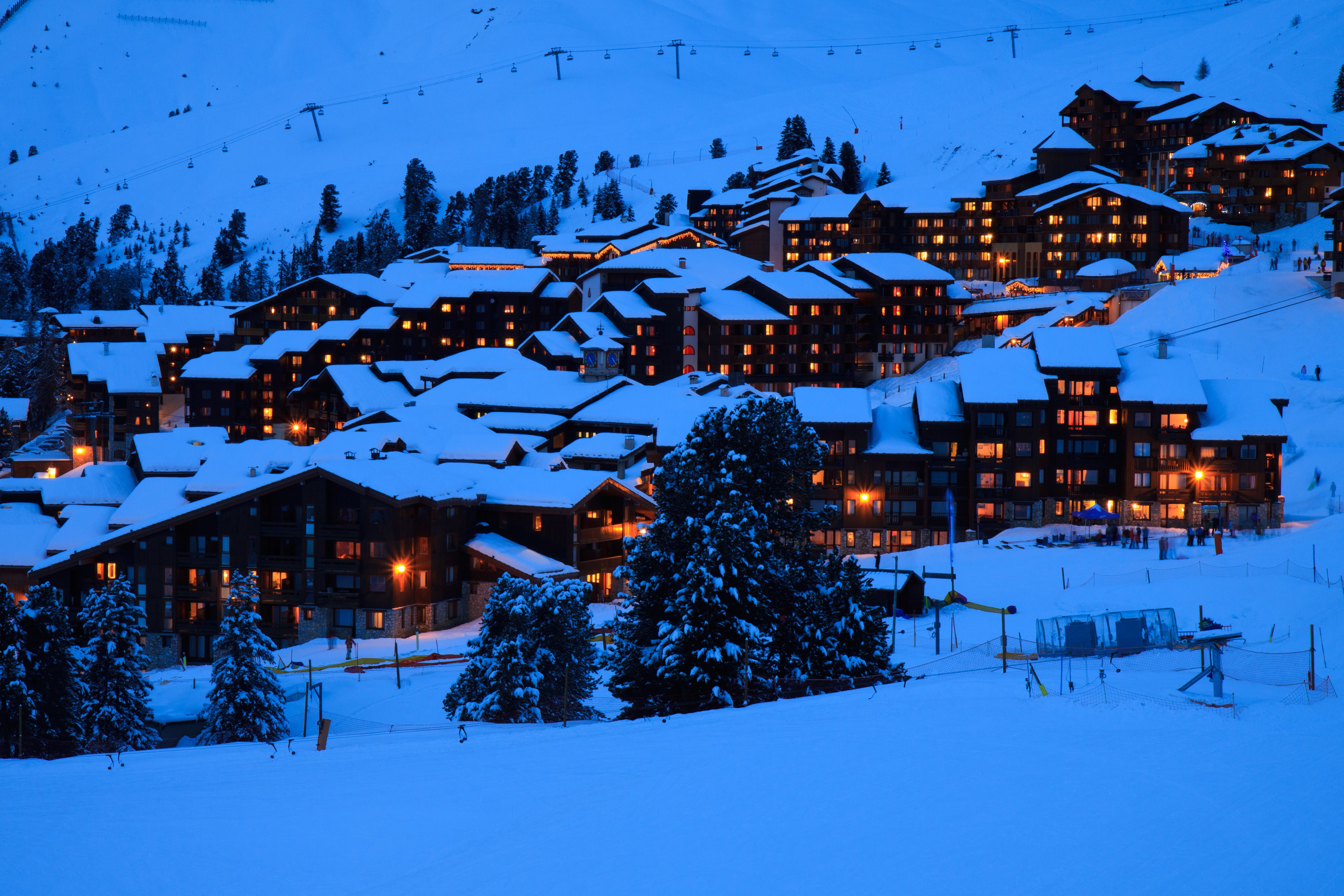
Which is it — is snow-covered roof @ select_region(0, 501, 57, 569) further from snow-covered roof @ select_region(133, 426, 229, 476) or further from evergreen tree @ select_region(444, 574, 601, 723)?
evergreen tree @ select_region(444, 574, 601, 723)

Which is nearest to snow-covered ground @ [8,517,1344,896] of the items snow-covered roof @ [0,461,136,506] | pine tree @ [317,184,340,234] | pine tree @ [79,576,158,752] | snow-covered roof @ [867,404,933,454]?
pine tree @ [79,576,158,752]

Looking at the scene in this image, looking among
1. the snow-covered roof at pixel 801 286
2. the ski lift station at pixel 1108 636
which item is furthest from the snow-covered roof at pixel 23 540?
the snow-covered roof at pixel 801 286

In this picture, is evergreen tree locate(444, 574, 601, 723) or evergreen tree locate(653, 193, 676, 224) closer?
evergreen tree locate(444, 574, 601, 723)

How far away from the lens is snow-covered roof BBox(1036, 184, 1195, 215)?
310 feet

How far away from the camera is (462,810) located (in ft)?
66.6

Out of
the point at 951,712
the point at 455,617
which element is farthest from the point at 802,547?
the point at 455,617

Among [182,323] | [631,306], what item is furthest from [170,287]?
[631,306]

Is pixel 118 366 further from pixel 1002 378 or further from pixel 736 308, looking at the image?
pixel 1002 378

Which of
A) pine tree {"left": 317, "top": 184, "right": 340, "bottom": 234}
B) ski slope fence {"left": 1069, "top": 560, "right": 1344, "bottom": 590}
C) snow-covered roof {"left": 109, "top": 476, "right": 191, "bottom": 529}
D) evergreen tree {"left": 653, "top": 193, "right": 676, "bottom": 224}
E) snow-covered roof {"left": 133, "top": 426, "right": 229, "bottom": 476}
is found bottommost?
ski slope fence {"left": 1069, "top": 560, "right": 1344, "bottom": 590}

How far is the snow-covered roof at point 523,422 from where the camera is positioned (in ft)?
228

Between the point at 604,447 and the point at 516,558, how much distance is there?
1460 cm

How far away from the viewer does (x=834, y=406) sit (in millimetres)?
61812

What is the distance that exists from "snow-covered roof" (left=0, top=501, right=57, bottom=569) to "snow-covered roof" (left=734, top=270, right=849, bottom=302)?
52.5m

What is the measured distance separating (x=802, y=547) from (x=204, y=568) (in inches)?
1115
